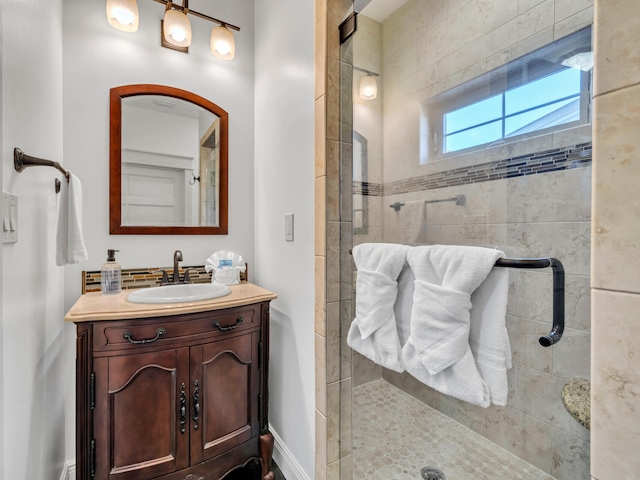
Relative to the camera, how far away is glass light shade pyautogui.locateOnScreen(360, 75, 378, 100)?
4.32 feet

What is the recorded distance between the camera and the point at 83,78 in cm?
154

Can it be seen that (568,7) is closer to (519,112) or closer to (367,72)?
(519,112)

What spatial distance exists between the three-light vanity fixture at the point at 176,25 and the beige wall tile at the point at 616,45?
1809 mm

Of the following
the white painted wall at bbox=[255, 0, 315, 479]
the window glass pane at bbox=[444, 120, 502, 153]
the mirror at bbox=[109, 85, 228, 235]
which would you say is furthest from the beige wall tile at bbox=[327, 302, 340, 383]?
the mirror at bbox=[109, 85, 228, 235]

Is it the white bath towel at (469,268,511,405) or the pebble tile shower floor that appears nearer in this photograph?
the white bath towel at (469,268,511,405)

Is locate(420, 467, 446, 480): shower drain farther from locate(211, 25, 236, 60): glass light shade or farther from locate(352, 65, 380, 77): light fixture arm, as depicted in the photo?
locate(211, 25, 236, 60): glass light shade

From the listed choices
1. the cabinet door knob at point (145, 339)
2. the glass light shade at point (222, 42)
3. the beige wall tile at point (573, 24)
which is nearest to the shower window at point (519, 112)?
the beige wall tile at point (573, 24)

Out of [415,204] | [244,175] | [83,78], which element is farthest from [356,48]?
[83,78]

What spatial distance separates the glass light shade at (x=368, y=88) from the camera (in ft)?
4.32

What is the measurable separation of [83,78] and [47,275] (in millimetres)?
1041

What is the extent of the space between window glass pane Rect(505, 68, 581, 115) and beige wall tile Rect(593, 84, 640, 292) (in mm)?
675

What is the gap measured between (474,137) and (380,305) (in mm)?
847

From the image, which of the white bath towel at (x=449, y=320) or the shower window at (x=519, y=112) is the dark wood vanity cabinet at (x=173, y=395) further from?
the shower window at (x=519, y=112)

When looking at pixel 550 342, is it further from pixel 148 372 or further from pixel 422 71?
pixel 148 372
